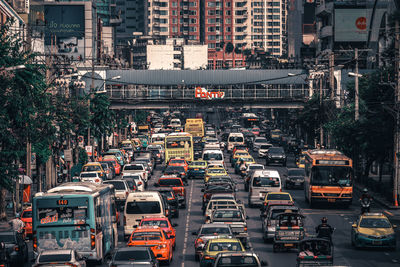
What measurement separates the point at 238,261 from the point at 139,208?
1593 centimetres

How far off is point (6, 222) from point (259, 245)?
16.9m

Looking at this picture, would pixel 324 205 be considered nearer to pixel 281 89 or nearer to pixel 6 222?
pixel 6 222

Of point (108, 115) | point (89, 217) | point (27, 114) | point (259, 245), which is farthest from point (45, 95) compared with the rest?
point (108, 115)

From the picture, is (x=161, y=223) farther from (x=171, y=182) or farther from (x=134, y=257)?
(x=171, y=182)

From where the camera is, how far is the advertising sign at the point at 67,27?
525 feet

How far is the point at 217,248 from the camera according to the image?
28734mm

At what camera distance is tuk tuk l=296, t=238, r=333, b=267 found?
26609mm

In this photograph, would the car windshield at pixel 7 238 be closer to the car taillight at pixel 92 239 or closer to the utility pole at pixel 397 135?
the car taillight at pixel 92 239

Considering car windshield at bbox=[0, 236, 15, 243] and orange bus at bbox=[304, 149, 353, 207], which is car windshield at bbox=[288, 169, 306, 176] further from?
car windshield at bbox=[0, 236, 15, 243]

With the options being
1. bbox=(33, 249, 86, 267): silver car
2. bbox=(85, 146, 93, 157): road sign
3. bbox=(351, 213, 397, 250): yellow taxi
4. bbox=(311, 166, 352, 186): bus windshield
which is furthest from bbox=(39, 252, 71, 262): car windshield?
bbox=(85, 146, 93, 157): road sign

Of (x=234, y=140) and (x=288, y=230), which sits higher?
(x=234, y=140)

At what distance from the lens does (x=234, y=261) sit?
78.1 ft

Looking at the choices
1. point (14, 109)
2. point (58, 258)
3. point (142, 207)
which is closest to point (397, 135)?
point (142, 207)

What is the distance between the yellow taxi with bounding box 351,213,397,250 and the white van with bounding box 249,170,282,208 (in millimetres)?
14411
